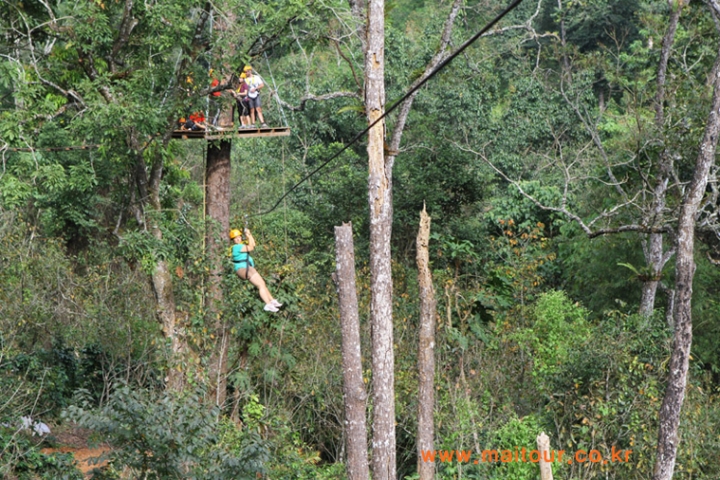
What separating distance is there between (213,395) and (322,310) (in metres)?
A: 2.87

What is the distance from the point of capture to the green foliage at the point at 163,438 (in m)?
8.12

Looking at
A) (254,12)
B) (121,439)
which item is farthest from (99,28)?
(121,439)

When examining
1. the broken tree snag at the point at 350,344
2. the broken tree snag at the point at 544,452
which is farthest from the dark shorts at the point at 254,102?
the broken tree snag at the point at 544,452

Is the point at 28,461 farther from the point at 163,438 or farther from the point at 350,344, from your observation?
the point at 350,344

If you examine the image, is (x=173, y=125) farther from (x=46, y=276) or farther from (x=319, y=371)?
(x=46, y=276)

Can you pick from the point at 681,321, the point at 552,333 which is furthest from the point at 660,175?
the point at 681,321

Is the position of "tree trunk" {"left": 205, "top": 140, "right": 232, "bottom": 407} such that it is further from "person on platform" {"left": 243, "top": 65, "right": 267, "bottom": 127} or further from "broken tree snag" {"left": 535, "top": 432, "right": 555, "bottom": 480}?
"broken tree snag" {"left": 535, "top": 432, "right": 555, "bottom": 480}

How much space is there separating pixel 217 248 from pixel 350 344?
4.15m

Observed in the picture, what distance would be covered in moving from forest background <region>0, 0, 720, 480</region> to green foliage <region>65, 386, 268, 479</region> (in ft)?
0.09

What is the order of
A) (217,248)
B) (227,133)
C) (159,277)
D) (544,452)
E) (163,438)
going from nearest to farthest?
(544,452) → (163,438) → (227,133) → (159,277) → (217,248)

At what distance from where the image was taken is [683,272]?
29.4 feet

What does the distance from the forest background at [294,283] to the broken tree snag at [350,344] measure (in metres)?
0.90

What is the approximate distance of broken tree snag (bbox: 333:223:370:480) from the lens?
8664 mm

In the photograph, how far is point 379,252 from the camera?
9.31m
